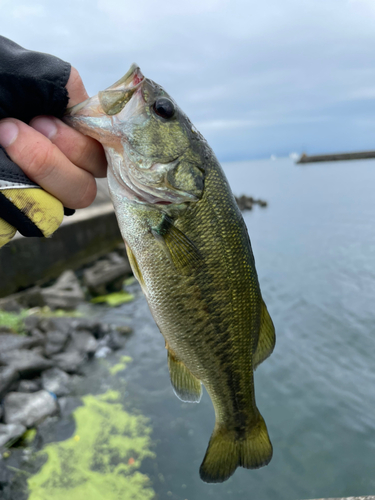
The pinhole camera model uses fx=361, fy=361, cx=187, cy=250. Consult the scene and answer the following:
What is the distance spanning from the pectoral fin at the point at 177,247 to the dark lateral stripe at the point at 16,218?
53cm

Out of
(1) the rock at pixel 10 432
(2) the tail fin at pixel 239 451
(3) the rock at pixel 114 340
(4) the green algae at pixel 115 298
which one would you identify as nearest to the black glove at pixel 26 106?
(2) the tail fin at pixel 239 451

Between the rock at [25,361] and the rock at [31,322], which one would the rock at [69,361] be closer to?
the rock at [25,361]

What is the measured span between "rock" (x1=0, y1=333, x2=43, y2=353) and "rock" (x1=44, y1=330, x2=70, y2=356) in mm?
210

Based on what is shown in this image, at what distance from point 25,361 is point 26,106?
549 cm

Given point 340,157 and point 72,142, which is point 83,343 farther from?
point 340,157

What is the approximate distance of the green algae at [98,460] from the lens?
445 cm

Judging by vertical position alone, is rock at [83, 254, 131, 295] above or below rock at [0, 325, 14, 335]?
below

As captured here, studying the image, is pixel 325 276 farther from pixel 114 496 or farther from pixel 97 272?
pixel 114 496

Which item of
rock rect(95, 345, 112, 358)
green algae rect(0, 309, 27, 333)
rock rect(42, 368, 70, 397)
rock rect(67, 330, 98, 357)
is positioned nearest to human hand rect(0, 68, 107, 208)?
rock rect(42, 368, 70, 397)

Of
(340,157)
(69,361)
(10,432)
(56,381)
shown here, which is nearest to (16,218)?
(10,432)

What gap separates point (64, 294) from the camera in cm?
916

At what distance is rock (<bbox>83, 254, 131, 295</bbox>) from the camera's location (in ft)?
34.5

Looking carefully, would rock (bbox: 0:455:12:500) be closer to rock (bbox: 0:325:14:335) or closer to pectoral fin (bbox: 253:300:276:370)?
rock (bbox: 0:325:14:335)

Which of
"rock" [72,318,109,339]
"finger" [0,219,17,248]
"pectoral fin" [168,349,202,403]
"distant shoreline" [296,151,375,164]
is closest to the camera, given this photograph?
"finger" [0,219,17,248]
